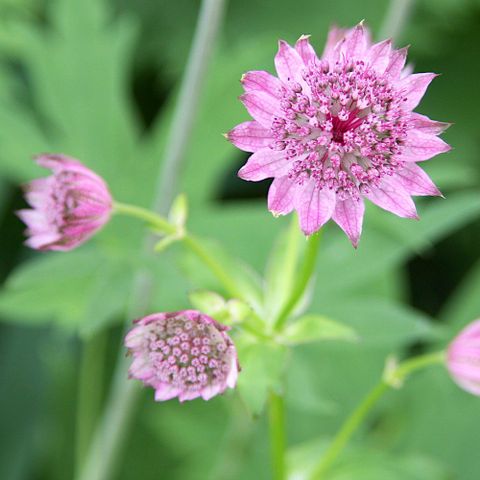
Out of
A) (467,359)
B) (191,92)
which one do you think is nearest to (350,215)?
(467,359)

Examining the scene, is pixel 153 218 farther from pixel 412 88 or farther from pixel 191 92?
pixel 191 92

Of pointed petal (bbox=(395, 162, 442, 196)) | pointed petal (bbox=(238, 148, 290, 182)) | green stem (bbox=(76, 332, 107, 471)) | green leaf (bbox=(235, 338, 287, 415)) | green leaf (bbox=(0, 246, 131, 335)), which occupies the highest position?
pointed petal (bbox=(395, 162, 442, 196))

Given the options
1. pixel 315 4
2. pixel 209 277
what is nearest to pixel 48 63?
pixel 209 277

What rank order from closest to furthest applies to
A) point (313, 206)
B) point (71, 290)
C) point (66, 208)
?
point (313, 206) < point (66, 208) < point (71, 290)

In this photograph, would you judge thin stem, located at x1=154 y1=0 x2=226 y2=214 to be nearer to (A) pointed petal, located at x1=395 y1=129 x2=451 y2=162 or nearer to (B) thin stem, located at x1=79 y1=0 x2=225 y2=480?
(B) thin stem, located at x1=79 y1=0 x2=225 y2=480

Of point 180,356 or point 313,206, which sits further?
point 180,356

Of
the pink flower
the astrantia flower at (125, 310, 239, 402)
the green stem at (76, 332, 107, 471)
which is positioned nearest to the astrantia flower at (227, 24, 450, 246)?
the astrantia flower at (125, 310, 239, 402)
